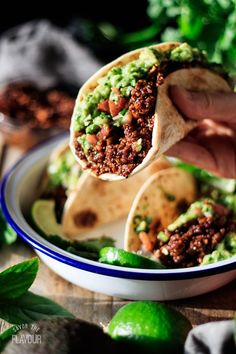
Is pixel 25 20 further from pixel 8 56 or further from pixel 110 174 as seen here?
pixel 110 174

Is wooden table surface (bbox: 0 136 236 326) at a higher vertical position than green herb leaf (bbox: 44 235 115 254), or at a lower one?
lower

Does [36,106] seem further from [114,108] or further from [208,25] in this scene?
[114,108]

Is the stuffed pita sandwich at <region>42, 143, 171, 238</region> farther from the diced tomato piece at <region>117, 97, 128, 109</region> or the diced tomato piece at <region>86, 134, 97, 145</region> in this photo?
the diced tomato piece at <region>117, 97, 128, 109</region>

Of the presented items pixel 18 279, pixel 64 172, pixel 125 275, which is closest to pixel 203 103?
pixel 125 275

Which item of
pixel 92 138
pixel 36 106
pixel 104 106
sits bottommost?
pixel 36 106

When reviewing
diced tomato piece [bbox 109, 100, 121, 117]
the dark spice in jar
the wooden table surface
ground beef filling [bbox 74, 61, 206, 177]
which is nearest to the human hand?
ground beef filling [bbox 74, 61, 206, 177]
